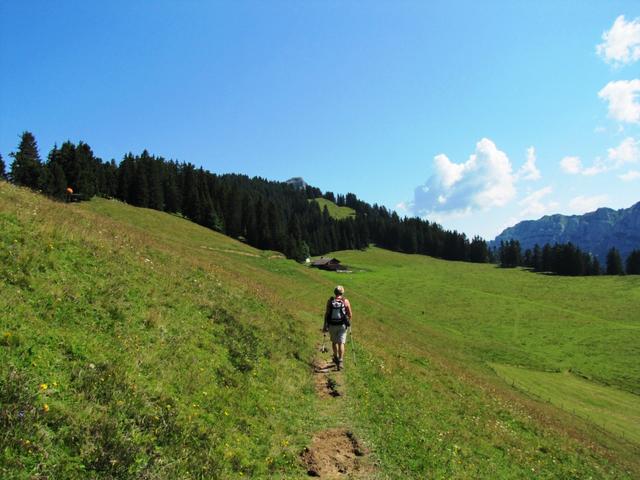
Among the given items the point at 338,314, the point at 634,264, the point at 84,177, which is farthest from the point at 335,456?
the point at 634,264

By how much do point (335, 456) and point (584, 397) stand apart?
115 ft

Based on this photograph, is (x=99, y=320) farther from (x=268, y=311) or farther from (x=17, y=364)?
(x=268, y=311)

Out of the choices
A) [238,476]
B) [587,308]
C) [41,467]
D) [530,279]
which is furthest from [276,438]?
[530,279]

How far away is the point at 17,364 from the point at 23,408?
144 cm

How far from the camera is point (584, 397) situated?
113ft

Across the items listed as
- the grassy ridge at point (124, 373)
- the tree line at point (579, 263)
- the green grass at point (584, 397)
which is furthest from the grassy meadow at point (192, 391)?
the tree line at point (579, 263)

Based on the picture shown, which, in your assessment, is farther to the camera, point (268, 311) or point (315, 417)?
point (268, 311)

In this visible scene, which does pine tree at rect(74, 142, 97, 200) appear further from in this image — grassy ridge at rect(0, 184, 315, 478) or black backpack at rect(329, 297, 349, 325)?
black backpack at rect(329, 297, 349, 325)

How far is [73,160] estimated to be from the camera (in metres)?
86.9

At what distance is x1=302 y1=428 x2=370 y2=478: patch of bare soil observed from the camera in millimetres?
9047

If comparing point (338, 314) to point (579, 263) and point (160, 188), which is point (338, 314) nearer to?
point (160, 188)

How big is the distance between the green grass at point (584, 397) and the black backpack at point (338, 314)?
22854 millimetres

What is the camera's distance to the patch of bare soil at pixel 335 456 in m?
9.05

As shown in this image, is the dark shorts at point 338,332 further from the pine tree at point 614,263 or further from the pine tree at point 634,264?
the pine tree at point 634,264
